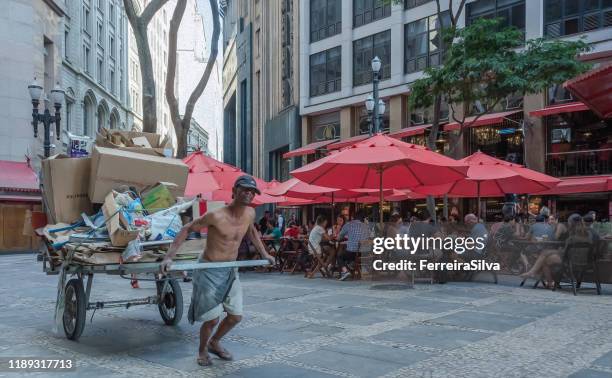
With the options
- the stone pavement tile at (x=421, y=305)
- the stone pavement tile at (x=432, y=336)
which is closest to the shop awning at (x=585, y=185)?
the stone pavement tile at (x=421, y=305)

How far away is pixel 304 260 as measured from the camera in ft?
51.5

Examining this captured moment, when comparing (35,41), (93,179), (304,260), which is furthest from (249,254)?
(35,41)

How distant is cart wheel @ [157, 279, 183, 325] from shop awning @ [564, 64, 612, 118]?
16.7 feet

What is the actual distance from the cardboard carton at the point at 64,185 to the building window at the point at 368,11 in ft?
82.1

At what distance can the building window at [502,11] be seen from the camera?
79.7 ft

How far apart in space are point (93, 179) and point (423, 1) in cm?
2421

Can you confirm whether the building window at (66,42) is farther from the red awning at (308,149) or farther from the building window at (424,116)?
the building window at (424,116)

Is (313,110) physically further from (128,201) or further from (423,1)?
(128,201)

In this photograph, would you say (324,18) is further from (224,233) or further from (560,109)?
(224,233)

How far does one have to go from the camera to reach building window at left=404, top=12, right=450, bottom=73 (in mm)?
27344

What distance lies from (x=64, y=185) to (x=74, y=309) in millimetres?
1425

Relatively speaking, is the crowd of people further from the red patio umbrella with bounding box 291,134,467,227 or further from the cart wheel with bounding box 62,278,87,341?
the cart wheel with bounding box 62,278,87,341

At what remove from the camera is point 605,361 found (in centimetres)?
597

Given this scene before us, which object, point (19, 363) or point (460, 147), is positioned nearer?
point (19, 363)
